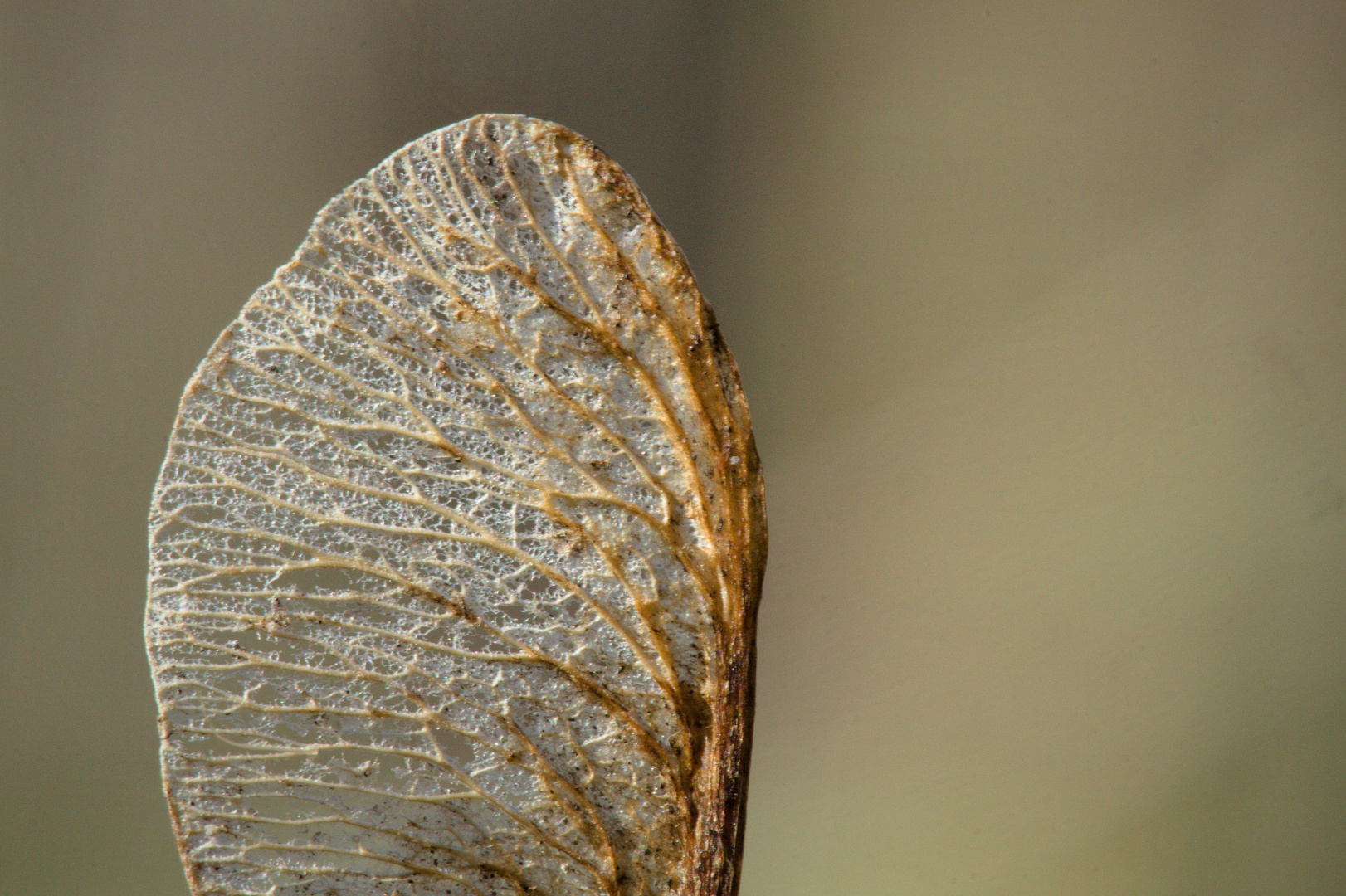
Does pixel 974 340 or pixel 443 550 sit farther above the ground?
pixel 974 340

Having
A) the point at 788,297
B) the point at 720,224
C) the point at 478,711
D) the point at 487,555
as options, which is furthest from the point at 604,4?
the point at 478,711

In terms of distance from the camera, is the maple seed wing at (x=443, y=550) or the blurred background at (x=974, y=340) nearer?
the maple seed wing at (x=443, y=550)

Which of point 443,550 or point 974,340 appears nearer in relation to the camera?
point 443,550

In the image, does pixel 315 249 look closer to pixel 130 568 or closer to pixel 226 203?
pixel 226 203

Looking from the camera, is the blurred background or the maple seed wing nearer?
the maple seed wing
